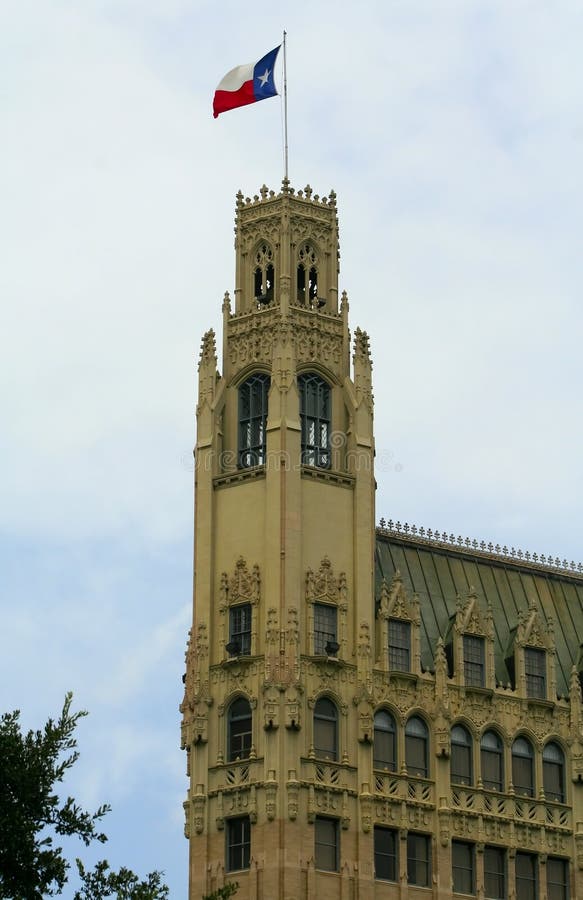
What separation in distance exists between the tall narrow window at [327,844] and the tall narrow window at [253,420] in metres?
15.9

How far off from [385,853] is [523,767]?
28.5ft

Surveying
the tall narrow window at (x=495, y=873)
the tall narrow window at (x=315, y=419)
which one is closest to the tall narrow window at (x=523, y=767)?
the tall narrow window at (x=495, y=873)

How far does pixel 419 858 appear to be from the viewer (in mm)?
113062

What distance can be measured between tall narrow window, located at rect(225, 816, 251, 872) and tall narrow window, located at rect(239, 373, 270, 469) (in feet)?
51.1

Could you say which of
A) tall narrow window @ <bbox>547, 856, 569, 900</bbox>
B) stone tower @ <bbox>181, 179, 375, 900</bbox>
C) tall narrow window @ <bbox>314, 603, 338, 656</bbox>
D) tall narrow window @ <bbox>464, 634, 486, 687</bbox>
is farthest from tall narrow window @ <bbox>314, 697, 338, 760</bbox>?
tall narrow window @ <bbox>547, 856, 569, 900</bbox>

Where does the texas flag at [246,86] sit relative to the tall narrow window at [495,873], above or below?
above

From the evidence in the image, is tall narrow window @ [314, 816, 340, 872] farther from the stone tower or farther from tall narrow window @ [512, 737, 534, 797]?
tall narrow window @ [512, 737, 534, 797]

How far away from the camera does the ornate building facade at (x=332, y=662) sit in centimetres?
11075

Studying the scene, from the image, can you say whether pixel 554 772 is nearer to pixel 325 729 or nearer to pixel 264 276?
pixel 325 729

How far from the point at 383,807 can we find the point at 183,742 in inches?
341

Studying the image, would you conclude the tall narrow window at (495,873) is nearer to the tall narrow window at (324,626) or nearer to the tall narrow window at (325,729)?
the tall narrow window at (325,729)

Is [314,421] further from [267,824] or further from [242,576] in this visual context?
[267,824]

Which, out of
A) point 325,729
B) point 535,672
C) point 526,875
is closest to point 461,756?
point 526,875

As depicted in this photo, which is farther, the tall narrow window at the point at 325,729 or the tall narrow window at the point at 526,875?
the tall narrow window at the point at 526,875
